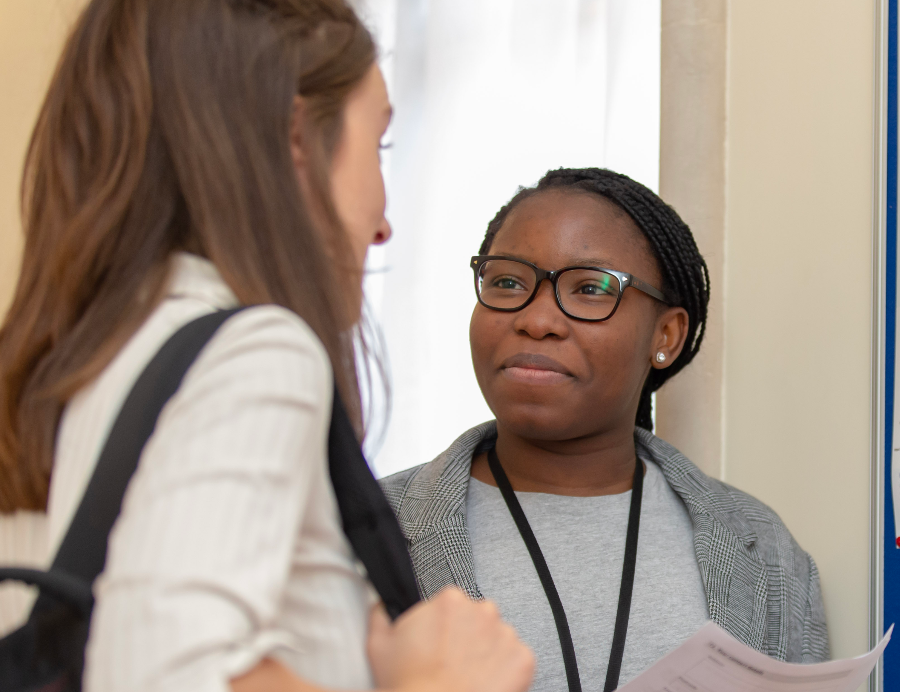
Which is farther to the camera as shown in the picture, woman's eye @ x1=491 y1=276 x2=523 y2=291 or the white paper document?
woman's eye @ x1=491 y1=276 x2=523 y2=291

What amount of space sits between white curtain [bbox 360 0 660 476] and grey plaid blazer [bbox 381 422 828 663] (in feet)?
1.93

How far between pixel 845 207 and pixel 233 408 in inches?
63.9

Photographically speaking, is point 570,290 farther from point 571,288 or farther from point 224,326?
point 224,326

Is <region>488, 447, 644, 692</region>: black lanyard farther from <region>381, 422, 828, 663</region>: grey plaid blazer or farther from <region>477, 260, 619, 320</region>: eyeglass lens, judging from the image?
<region>477, 260, 619, 320</region>: eyeglass lens

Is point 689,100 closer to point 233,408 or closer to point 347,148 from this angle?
point 347,148

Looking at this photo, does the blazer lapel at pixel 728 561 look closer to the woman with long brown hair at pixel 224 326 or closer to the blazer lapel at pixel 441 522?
the blazer lapel at pixel 441 522

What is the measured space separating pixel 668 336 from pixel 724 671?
0.86m

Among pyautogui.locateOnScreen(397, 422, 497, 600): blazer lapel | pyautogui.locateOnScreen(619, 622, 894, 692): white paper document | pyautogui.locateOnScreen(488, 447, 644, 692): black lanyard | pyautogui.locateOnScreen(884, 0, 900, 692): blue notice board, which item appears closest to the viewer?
pyautogui.locateOnScreen(619, 622, 894, 692): white paper document

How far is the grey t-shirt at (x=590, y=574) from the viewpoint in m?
1.55

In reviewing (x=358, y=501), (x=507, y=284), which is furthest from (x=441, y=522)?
(x=358, y=501)

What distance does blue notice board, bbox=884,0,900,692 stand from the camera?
1.75 meters

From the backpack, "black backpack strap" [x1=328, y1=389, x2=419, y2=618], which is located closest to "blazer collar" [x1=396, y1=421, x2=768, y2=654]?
"black backpack strap" [x1=328, y1=389, x2=419, y2=618]

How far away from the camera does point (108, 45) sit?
75 centimetres

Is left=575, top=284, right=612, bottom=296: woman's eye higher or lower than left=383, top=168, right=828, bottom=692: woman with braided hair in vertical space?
higher
